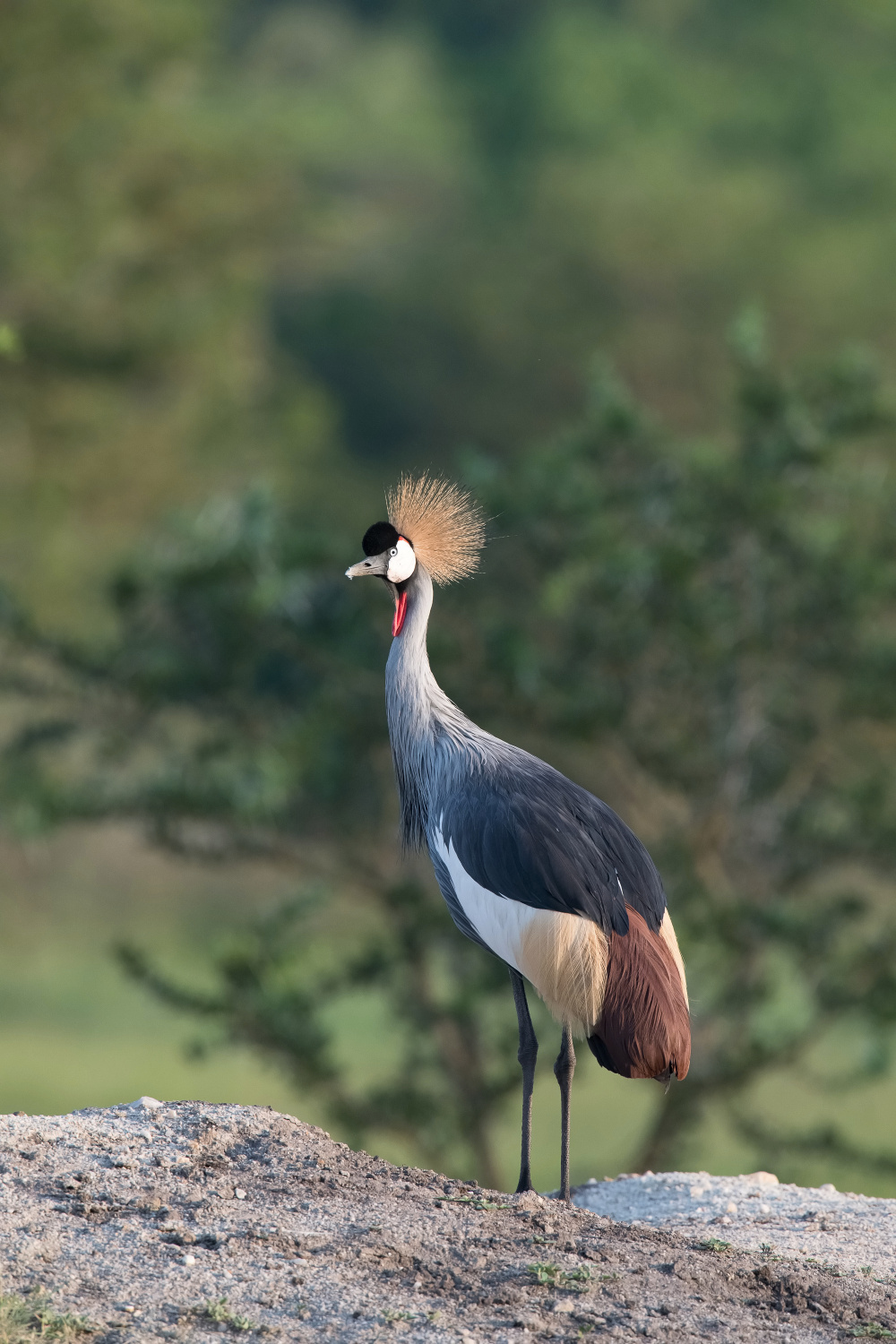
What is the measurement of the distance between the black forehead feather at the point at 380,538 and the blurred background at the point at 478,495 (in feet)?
3.77

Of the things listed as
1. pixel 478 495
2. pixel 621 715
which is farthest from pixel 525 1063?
pixel 621 715

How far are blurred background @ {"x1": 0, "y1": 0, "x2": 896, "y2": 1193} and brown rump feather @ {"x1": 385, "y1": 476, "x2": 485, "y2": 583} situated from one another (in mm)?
771

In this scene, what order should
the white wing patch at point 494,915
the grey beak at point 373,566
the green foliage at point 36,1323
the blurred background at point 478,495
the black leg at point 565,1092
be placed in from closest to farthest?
the green foliage at point 36,1323 → the white wing patch at point 494,915 → the black leg at point 565,1092 → the grey beak at point 373,566 → the blurred background at point 478,495

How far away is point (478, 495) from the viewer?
9.73m

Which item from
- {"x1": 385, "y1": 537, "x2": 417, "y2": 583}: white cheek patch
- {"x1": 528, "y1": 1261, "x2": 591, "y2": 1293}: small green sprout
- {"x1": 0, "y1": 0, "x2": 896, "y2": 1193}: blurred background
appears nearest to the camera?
{"x1": 528, "y1": 1261, "x2": 591, "y2": 1293}: small green sprout

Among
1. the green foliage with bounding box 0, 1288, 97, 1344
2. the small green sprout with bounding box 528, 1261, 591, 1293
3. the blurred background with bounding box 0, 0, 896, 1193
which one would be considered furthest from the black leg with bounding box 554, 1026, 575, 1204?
the green foliage with bounding box 0, 1288, 97, 1344

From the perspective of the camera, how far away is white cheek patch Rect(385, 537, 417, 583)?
6.25 metres

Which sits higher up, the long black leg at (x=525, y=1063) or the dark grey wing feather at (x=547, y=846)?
the dark grey wing feather at (x=547, y=846)

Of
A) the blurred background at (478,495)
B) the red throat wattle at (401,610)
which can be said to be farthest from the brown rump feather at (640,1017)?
the blurred background at (478,495)

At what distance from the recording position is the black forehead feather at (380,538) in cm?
621

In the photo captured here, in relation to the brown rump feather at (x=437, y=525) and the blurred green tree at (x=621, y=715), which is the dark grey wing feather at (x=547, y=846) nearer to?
the brown rump feather at (x=437, y=525)

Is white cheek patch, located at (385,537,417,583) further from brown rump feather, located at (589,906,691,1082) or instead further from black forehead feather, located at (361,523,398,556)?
brown rump feather, located at (589,906,691,1082)

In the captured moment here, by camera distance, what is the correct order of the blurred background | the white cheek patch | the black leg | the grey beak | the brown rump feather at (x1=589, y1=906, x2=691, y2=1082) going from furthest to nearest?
1. the blurred background
2. the white cheek patch
3. the grey beak
4. the black leg
5. the brown rump feather at (x1=589, y1=906, x2=691, y2=1082)

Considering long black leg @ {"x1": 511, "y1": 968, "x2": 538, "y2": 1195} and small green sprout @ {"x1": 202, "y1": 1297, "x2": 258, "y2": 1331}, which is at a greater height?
long black leg @ {"x1": 511, "y1": 968, "x2": 538, "y2": 1195}
